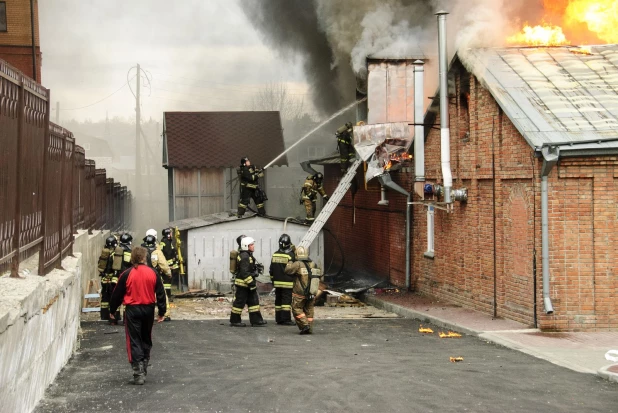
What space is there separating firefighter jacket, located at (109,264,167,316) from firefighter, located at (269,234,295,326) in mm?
5907

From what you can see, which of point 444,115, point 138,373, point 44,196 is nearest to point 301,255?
→ point 444,115

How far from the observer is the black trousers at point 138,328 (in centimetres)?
978

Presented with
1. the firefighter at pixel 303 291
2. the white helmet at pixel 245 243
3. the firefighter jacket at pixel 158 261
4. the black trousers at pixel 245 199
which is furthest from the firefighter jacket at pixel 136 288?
the black trousers at pixel 245 199

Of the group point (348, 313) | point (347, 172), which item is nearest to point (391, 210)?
point (347, 172)

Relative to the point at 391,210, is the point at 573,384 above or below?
below

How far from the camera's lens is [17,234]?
7551 millimetres

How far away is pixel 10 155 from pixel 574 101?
10.8 m

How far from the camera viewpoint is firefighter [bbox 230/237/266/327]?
15219 mm

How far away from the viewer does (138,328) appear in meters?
9.88

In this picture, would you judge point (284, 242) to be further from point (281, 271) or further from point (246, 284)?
point (246, 284)

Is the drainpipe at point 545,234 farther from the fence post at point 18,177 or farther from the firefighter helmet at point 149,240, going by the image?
the fence post at point 18,177

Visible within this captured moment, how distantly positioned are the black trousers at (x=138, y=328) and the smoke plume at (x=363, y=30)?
9654 mm

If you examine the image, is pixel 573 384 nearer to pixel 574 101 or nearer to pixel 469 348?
pixel 469 348

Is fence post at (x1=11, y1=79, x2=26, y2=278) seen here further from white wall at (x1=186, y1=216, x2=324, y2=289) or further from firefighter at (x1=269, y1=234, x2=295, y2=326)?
white wall at (x1=186, y1=216, x2=324, y2=289)
